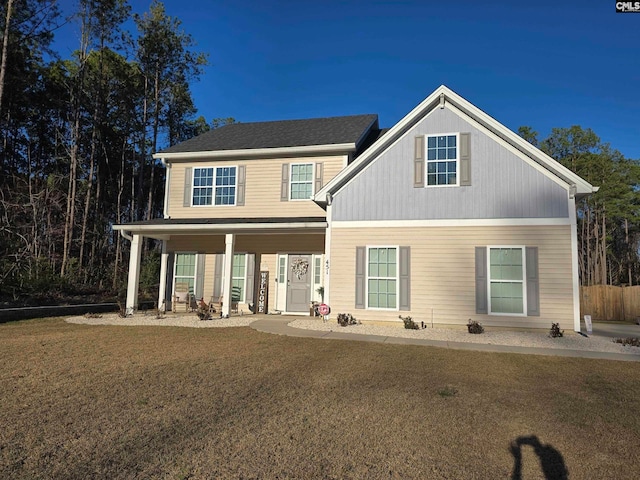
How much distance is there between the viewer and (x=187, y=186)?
14492mm

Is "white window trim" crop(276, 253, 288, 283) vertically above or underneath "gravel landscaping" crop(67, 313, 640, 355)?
above

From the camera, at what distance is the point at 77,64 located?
23844 mm

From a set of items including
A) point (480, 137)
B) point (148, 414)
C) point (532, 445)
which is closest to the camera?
point (532, 445)

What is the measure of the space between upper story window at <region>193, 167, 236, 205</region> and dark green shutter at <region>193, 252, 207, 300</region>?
196cm

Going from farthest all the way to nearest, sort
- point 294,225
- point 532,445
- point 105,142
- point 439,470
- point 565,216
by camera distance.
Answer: point 105,142, point 294,225, point 565,216, point 532,445, point 439,470

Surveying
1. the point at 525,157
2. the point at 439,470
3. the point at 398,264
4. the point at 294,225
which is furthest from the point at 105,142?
the point at 439,470

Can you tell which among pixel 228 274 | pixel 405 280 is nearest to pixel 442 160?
pixel 405 280

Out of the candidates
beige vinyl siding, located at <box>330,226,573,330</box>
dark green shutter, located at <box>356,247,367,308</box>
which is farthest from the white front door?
dark green shutter, located at <box>356,247,367,308</box>

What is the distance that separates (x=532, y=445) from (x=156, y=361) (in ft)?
17.7


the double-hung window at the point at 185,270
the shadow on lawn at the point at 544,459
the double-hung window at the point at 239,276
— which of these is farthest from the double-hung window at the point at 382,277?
the shadow on lawn at the point at 544,459

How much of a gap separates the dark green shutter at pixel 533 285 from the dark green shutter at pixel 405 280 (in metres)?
2.95

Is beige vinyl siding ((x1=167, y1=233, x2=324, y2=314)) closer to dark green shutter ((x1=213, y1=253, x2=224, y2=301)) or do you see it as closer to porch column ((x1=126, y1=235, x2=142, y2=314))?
dark green shutter ((x1=213, y1=253, x2=224, y2=301))

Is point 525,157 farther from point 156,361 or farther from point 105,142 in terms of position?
point 105,142

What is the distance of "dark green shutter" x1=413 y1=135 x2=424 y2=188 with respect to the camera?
36.4ft
